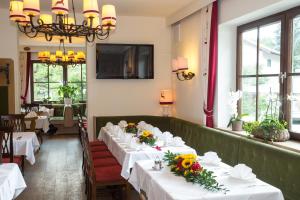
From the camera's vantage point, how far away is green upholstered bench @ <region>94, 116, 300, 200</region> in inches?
121

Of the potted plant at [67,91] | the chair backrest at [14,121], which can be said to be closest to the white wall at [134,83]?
the chair backrest at [14,121]

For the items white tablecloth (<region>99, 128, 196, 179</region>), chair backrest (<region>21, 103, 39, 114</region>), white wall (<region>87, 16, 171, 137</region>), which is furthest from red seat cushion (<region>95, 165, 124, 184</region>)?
chair backrest (<region>21, 103, 39, 114</region>)

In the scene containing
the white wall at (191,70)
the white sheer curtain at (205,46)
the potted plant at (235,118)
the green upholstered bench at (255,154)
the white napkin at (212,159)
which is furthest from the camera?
the white wall at (191,70)

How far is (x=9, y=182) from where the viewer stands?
290cm

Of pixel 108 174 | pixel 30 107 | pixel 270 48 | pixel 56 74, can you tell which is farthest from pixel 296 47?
pixel 56 74

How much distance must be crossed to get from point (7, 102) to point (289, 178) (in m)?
5.57

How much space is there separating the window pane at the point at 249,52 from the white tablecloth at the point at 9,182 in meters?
3.31

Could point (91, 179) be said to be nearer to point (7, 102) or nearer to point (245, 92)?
point (245, 92)

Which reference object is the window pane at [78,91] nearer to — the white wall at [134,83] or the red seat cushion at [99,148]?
the white wall at [134,83]

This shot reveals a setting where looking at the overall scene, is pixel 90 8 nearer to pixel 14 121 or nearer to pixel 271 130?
pixel 271 130

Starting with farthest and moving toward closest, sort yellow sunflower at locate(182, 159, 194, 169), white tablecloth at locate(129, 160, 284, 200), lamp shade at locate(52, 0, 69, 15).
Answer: lamp shade at locate(52, 0, 69, 15), yellow sunflower at locate(182, 159, 194, 169), white tablecloth at locate(129, 160, 284, 200)

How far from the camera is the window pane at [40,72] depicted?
41.4 ft

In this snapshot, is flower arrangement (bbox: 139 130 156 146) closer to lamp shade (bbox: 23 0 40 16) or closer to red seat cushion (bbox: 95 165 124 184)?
red seat cushion (bbox: 95 165 124 184)

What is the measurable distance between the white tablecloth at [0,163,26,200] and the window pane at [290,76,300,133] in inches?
122
